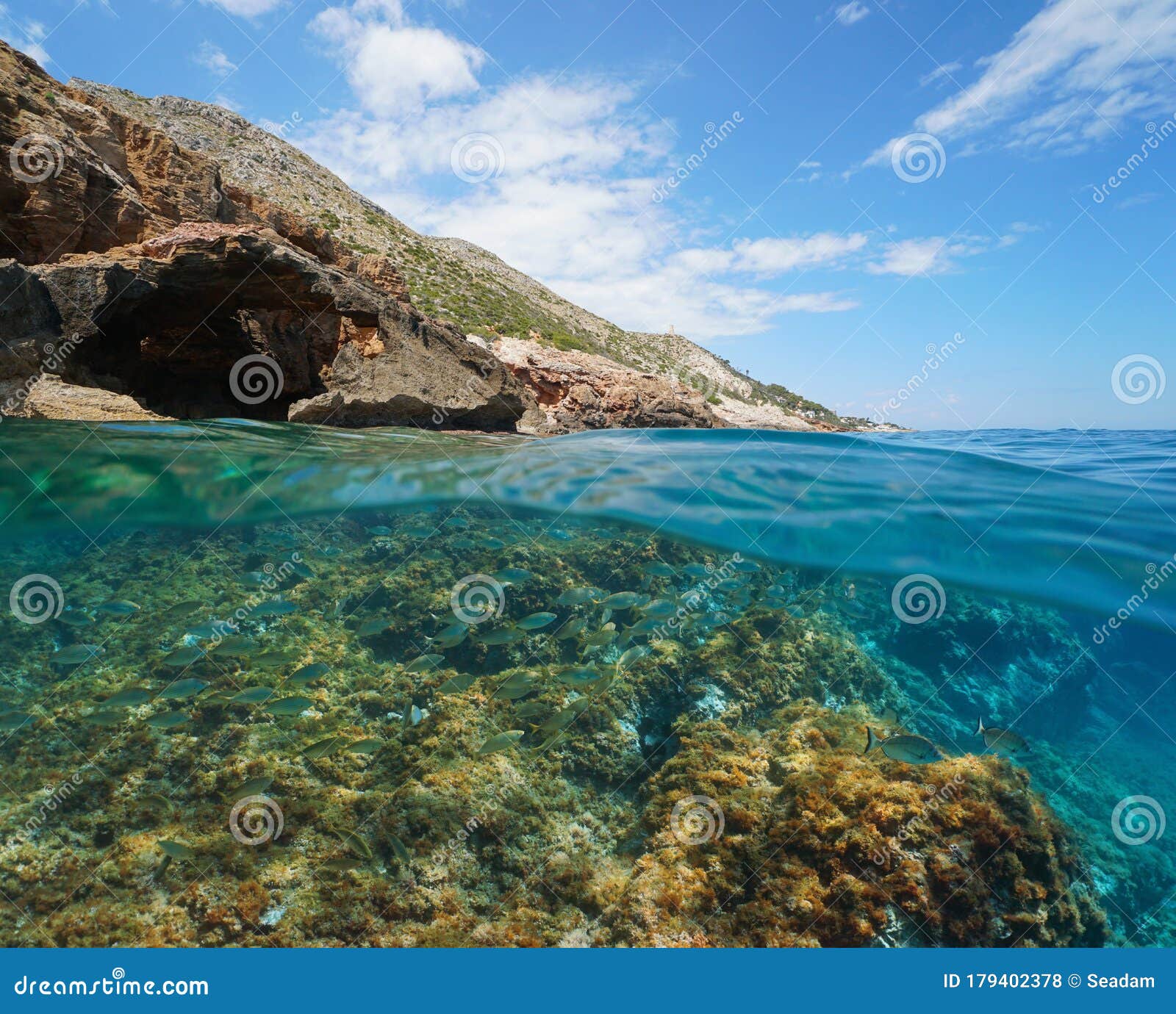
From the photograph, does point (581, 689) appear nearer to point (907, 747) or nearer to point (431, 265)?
point (907, 747)

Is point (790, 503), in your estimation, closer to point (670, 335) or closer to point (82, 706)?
point (82, 706)

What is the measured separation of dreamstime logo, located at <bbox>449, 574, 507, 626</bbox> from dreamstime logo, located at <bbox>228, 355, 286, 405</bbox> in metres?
6.40

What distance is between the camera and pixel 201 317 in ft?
36.0

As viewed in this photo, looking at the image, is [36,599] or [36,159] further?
[36,599]

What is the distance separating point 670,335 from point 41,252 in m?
63.9

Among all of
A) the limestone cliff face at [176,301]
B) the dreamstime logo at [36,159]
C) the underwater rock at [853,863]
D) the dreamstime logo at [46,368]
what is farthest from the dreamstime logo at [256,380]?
the underwater rock at [853,863]

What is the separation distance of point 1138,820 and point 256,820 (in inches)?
405

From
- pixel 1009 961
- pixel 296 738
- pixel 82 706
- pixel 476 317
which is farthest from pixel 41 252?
pixel 476 317

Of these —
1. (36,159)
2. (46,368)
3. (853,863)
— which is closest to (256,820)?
(853,863)

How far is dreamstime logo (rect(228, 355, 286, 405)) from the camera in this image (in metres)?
12.0

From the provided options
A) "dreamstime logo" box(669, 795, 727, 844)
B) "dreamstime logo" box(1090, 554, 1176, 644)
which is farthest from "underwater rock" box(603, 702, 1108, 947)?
"dreamstime logo" box(1090, 554, 1176, 644)

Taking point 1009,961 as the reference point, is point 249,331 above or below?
above

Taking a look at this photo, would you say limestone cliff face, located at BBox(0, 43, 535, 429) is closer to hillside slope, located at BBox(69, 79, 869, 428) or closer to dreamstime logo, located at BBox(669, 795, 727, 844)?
dreamstime logo, located at BBox(669, 795, 727, 844)

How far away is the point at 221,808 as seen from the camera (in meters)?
5.45
